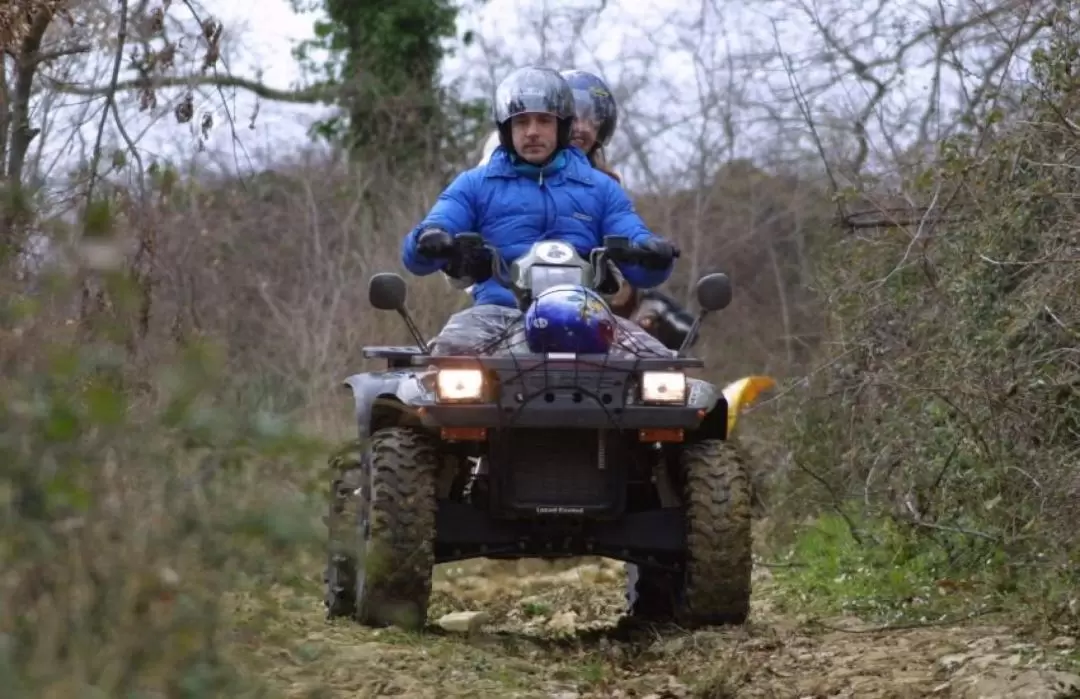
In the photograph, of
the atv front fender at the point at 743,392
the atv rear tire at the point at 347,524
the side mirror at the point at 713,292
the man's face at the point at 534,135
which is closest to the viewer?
the atv rear tire at the point at 347,524

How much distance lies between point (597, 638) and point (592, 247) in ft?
5.34

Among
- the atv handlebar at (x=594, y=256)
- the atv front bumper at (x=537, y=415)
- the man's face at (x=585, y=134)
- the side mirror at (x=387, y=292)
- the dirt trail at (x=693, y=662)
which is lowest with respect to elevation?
the dirt trail at (x=693, y=662)

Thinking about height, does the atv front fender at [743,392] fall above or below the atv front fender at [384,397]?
above

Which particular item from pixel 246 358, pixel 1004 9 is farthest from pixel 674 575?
pixel 246 358

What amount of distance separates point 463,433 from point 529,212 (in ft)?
4.59

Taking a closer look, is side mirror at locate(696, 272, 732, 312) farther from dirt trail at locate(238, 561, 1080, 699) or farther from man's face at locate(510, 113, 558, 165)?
dirt trail at locate(238, 561, 1080, 699)

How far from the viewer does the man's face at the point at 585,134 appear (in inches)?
398

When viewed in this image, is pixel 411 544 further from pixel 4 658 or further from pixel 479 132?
pixel 479 132

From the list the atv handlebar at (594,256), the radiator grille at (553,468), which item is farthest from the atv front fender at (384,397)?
the atv handlebar at (594,256)

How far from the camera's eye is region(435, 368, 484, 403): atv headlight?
724 centimetres

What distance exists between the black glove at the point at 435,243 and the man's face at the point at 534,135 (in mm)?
651

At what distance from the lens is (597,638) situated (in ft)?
27.6

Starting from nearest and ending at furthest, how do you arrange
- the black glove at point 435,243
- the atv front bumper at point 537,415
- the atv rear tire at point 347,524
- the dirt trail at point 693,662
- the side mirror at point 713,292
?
the dirt trail at point 693,662, the atv front bumper at point 537,415, the atv rear tire at point 347,524, the side mirror at point 713,292, the black glove at point 435,243

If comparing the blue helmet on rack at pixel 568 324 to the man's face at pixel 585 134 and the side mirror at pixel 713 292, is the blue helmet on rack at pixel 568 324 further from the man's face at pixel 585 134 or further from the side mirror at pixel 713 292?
the man's face at pixel 585 134
